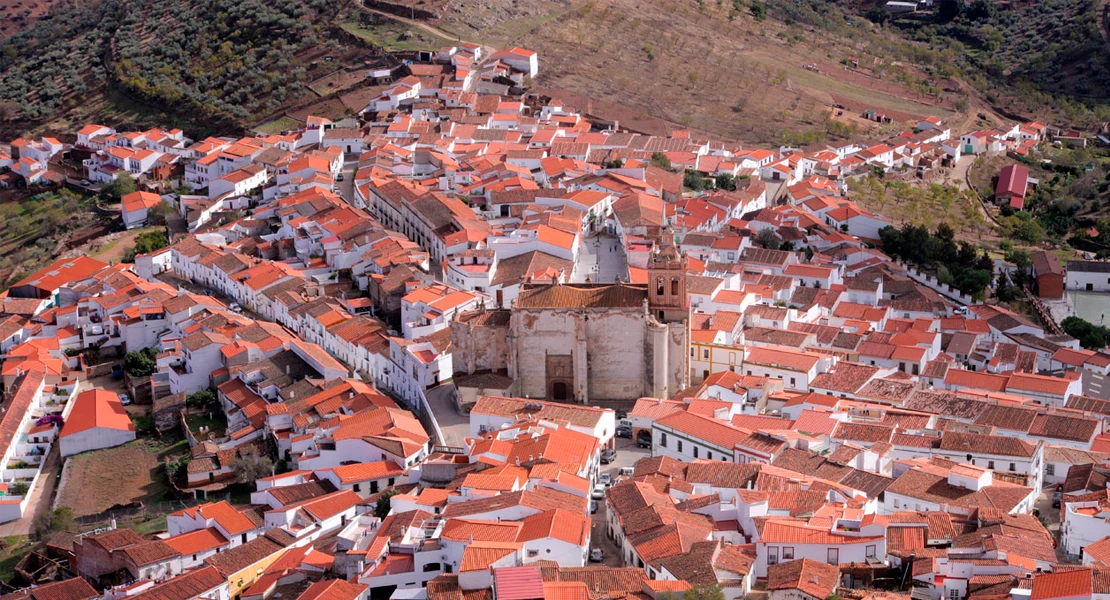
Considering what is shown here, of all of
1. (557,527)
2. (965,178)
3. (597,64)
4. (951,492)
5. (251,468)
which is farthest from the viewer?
(597,64)

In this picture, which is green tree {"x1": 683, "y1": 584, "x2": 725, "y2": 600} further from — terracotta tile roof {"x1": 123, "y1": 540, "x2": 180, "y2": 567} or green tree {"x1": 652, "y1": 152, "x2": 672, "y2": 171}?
green tree {"x1": 652, "y1": 152, "x2": 672, "y2": 171}


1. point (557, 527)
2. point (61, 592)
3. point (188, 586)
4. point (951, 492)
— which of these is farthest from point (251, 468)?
point (951, 492)

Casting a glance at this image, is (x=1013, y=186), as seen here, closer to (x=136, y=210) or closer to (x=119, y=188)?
(x=136, y=210)

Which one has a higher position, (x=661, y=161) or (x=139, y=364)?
(x=661, y=161)

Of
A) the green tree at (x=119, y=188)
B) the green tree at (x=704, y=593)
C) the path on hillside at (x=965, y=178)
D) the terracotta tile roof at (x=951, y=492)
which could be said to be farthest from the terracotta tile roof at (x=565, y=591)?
the green tree at (x=119, y=188)

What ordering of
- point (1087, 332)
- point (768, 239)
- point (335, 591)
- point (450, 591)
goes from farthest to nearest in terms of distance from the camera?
point (768, 239), point (1087, 332), point (335, 591), point (450, 591)

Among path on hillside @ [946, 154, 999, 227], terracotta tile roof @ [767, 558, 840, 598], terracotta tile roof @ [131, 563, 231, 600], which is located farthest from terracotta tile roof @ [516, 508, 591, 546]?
path on hillside @ [946, 154, 999, 227]
